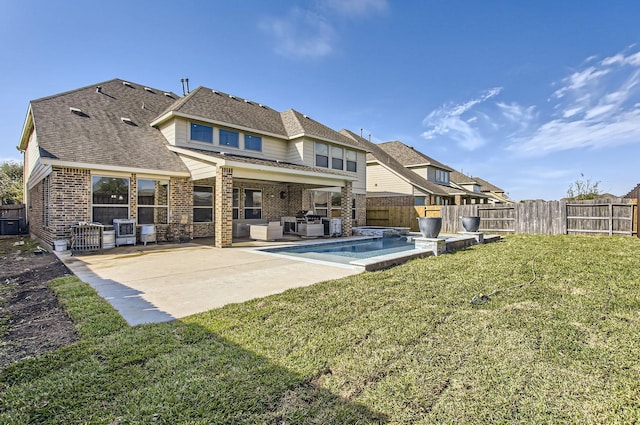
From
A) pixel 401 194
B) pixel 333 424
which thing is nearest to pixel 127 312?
pixel 333 424

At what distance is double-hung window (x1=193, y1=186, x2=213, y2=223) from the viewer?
13.8m

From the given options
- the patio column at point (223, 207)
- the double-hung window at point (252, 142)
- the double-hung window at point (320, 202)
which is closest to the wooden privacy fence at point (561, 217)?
the double-hung window at point (320, 202)

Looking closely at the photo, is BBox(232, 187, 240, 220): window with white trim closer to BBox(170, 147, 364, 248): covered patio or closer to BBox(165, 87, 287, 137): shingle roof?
BBox(170, 147, 364, 248): covered patio

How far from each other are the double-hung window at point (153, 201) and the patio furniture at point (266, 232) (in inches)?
137

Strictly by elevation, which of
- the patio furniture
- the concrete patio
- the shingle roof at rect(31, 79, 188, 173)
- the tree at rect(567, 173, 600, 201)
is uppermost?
the shingle roof at rect(31, 79, 188, 173)

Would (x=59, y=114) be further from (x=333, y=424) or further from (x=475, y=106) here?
(x=475, y=106)

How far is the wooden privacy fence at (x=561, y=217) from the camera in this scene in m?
13.4

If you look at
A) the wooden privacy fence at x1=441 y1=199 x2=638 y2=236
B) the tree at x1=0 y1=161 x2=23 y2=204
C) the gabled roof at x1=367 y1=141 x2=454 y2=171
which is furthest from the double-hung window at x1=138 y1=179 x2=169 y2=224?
the tree at x1=0 y1=161 x2=23 y2=204

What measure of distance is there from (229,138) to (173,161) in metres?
3.13

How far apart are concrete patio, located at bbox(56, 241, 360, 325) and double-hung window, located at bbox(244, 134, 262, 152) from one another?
7.27 metres

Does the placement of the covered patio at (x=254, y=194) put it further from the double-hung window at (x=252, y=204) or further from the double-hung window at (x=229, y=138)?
the double-hung window at (x=229, y=138)

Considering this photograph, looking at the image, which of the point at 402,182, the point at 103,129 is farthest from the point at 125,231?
the point at 402,182

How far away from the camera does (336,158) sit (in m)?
18.9

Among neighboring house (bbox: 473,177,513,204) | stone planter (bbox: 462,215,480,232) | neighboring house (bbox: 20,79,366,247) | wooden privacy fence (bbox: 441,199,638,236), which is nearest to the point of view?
neighboring house (bbox: 20,79,366,247)
